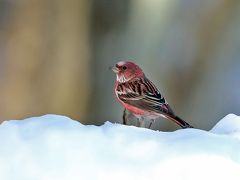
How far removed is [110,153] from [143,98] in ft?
1.83

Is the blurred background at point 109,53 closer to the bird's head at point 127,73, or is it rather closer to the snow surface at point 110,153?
the bird's head at point 127,73

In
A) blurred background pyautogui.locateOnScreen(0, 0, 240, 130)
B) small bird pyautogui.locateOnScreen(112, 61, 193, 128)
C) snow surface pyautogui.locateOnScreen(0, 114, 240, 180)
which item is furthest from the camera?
blurred background pyautogui.locateOnScreen(0, 0, 240, 130)

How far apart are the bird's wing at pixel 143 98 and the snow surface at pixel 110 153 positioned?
0.44 meters

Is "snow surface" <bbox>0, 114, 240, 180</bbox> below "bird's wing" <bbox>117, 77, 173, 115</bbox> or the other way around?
the other way around

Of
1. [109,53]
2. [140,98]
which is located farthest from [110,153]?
[109,53]

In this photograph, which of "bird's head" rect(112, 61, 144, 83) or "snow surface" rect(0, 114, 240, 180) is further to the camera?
"bird's head" rect(112, 61, 144, 83)

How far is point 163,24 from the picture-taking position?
6.57 feet

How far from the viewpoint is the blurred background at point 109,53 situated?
1986 mm

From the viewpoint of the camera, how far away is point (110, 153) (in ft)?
2.79

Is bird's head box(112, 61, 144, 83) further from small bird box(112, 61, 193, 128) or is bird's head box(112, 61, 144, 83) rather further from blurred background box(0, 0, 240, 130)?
blurred background box(0, 0, 240, 130)

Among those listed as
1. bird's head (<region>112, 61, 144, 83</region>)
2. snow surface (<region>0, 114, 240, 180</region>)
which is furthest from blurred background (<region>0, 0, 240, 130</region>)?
snow surface (<region>0, 114, 240, 180</region>)

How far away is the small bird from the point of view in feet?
4.50

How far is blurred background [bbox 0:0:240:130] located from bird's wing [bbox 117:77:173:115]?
534 millimetres

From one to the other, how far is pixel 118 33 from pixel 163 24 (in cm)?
18
